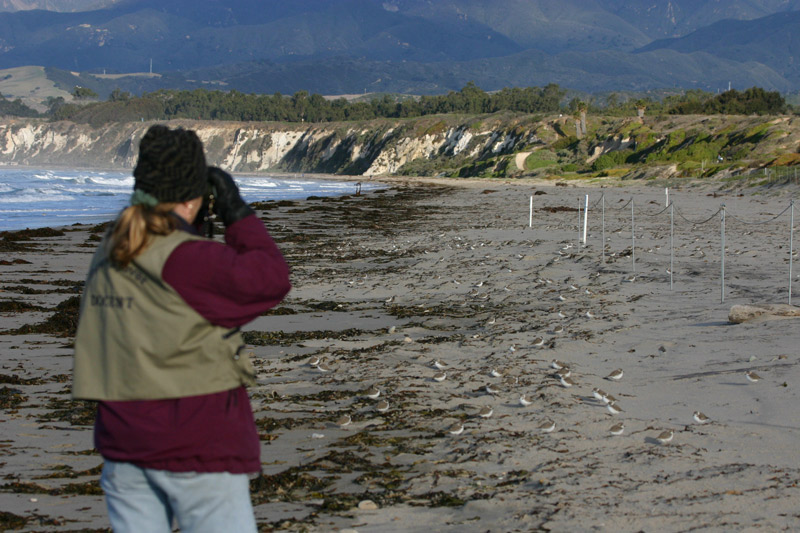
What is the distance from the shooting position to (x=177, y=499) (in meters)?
2.29

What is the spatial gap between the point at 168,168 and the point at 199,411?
2.42 ft

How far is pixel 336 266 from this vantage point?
15.6 m

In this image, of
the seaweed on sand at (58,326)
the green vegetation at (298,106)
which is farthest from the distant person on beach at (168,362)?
the green vegetation at (298,106)

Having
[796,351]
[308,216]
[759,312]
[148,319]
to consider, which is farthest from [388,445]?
[308,216]

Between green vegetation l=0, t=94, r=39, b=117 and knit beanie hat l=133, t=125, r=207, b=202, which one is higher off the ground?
green vegetation l=0, t=94, r=39, b=117

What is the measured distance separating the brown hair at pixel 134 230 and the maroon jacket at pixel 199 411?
3.1 inches

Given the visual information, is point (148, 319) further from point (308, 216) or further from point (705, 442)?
point (308, 216)

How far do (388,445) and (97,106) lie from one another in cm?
17050

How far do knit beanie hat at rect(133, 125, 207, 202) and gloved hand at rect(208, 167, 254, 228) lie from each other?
0.21 feet

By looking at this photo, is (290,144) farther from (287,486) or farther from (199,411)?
(199,411)

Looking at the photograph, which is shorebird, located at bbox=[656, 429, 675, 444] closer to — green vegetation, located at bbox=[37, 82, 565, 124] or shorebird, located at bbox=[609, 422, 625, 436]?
shorebird, located at bbox=[609, 422, 625, 436]

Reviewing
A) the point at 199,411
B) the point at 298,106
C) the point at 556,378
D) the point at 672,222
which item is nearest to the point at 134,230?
the point at 199,411

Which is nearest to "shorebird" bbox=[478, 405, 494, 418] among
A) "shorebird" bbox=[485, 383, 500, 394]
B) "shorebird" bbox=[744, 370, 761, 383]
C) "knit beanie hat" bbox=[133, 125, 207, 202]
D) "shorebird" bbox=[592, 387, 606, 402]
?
"shorebird" bbox=[485, 383, 500, 394]

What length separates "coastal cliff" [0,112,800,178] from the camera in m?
47.1
